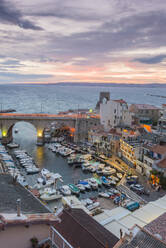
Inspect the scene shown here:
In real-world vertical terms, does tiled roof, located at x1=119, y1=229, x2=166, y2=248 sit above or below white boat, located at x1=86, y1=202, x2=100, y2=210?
above

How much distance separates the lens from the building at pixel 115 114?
44969mm

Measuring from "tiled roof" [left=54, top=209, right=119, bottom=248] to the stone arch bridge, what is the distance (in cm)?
3369

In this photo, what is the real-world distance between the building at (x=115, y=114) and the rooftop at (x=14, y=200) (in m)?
36.3

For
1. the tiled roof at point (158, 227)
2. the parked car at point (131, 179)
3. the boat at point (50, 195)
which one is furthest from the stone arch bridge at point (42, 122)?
the tiled roof at point (158, 227)

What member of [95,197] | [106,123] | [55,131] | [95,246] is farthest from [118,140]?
[95,246]

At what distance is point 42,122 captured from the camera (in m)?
45.5

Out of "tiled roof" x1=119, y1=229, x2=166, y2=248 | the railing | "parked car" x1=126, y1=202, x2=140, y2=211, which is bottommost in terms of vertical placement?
"parked car" x1=126, y1=202, x2=140, y2=211

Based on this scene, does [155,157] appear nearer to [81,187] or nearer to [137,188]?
[137,188]

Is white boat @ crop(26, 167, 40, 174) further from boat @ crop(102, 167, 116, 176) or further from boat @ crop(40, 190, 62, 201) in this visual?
boat @ crop(102, 167, 116, 176)

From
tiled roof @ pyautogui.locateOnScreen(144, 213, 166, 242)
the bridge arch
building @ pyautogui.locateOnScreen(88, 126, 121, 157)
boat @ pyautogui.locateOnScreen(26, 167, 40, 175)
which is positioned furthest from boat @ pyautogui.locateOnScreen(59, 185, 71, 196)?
the bridge arch

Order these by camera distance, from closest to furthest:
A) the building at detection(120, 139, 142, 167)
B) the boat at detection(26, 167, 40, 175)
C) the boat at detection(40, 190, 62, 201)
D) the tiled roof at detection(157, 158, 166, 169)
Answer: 1. the boat at detection(40, 190, 62, 201)
2. the tiled roof at detection(157, 158, 166, 169)
3. the boat at detection(26, 167, 40, 175)
4. the building at detection(120, 139, 142, 167)

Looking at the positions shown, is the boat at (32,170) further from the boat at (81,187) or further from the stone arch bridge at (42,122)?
the stone arch bridge at (42,122)

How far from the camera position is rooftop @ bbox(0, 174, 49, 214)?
23.3ft

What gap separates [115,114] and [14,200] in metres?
39.0
